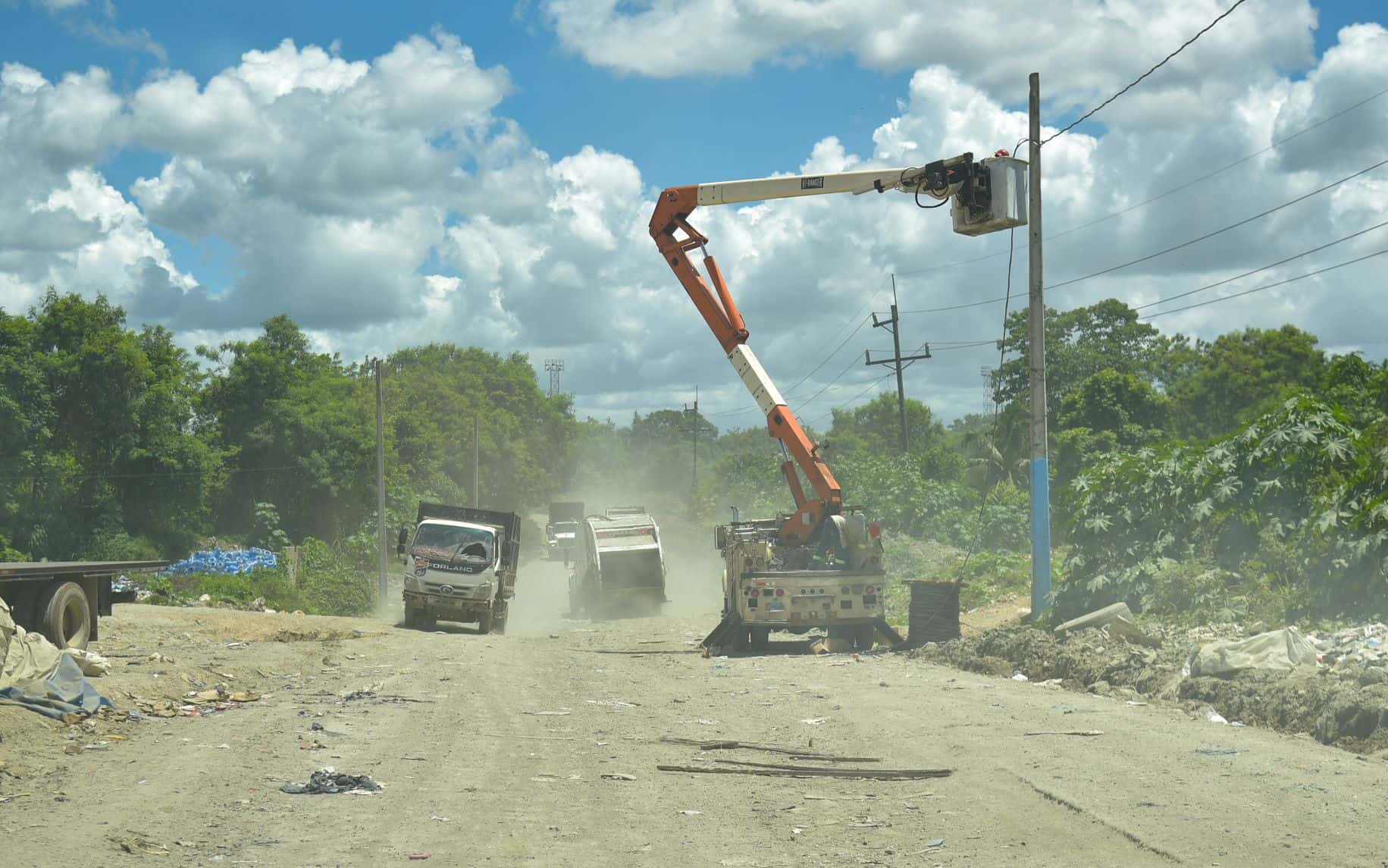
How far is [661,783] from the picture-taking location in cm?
858

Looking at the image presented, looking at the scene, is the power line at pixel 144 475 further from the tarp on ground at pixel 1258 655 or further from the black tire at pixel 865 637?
the tarp on ground at pixel 1258 655

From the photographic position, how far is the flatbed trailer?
46.9 ft

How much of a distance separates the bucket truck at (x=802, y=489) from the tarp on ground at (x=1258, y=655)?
619cm

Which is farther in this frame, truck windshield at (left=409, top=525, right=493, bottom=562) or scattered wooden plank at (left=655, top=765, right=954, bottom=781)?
truck windshield at (left=409, top=525, right=493, bottom=562)

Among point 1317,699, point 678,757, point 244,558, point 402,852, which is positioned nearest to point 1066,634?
point 1317,699

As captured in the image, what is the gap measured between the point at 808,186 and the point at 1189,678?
1037 centimetres

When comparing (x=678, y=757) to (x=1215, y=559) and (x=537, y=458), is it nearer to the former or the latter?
(x=1215, y=559)

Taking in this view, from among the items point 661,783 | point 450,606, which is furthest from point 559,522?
point 661,783

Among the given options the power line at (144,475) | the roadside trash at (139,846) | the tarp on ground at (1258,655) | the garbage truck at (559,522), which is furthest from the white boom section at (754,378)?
the garbage truck at (559,522)

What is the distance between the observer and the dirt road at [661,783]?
664 cm

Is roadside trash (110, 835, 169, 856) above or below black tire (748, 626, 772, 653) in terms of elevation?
above

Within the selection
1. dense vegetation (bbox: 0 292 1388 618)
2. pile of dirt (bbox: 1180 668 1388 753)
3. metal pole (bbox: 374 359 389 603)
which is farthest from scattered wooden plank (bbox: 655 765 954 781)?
metal pole (bbox: 374 359 389 603)

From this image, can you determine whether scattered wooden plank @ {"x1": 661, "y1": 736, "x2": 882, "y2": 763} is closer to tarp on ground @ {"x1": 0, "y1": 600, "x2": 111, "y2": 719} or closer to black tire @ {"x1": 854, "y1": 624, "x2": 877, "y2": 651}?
tarp on ground @ {"x1": 0, "y1": 600, "x2": 111, "y2": 719}

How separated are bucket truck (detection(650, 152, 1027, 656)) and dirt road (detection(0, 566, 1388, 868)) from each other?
336 centimetres
